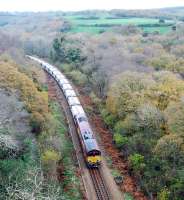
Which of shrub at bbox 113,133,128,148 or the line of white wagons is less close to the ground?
the line of white wagons

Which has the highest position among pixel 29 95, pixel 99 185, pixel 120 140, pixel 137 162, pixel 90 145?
pixel 29 95

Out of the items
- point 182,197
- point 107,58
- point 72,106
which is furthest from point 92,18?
point 182,197

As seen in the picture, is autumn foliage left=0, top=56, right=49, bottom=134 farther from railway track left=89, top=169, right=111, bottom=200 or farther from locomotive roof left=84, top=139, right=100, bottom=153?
railway track left=89, top=169, right=111, bottom=200

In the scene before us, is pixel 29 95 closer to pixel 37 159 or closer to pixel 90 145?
pixel 90 145

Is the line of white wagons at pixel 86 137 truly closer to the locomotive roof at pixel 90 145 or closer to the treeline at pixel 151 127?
the locomotive roof at pixel 90 145

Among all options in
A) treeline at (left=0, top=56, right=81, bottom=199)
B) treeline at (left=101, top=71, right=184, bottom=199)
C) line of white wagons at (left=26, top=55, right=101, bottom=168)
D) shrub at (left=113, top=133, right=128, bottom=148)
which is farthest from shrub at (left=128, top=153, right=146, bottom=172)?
treeline at (left=0, top=56, right=81, bottom=199)

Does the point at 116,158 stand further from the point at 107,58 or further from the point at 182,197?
the point at 107,58

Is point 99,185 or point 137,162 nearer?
point 99,185

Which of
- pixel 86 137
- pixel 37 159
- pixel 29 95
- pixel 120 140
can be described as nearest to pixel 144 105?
pixel 120 140
